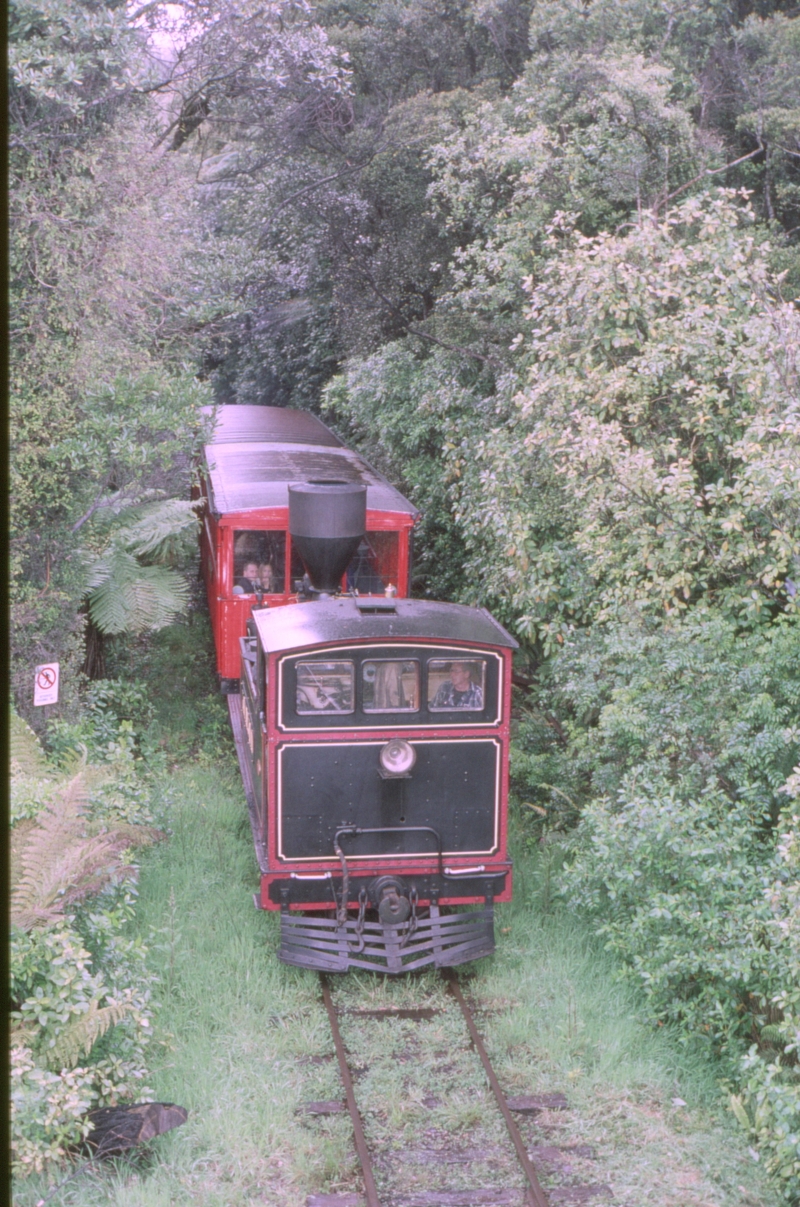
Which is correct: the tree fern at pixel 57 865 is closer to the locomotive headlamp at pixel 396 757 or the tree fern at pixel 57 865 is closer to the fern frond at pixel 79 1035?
the fern frond at pixel 79 1035

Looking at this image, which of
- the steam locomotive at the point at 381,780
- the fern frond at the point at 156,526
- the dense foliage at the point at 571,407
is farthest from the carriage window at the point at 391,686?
the fern frond at the point at 156,526

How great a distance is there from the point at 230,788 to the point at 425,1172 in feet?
19.6

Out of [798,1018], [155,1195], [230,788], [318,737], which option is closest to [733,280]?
[318,737]

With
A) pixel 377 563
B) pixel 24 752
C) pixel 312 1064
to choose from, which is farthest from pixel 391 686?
pixel 377 563

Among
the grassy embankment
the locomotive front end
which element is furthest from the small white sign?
the locomotive front end

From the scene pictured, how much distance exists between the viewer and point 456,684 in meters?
7.84

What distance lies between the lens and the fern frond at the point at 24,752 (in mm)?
8047

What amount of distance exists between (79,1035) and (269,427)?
12.3 metres

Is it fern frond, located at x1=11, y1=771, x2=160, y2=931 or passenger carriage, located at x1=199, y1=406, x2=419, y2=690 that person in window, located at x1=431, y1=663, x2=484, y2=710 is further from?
passenger carriage, located at x1=199, y1=406, x2=419, y2=690

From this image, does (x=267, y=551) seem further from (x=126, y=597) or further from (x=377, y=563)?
(x=126, y=597)

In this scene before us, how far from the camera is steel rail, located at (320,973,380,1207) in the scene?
5688mm

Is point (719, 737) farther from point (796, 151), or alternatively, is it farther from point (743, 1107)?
point (796, 151)

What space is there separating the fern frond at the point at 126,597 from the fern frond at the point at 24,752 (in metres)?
2.50

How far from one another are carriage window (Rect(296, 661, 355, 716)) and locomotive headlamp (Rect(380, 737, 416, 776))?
39 centimetres
